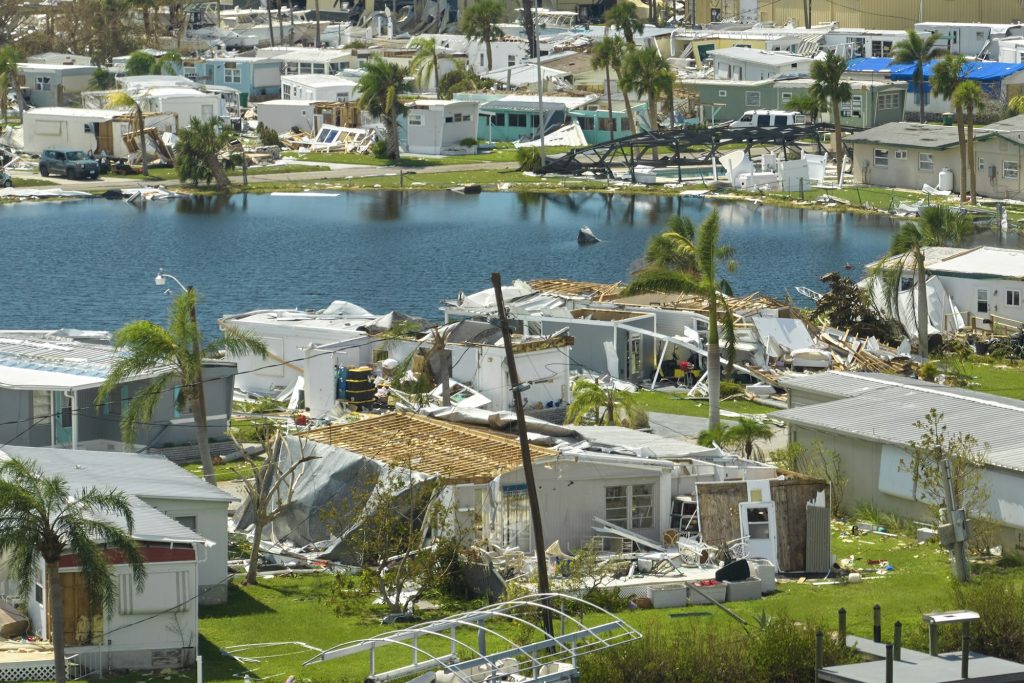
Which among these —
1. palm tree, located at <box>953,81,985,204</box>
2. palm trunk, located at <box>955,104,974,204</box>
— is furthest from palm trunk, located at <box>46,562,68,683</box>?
palm trunk, located at <box>955,104,974,204</box>

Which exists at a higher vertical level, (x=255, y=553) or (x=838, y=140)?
(x=838, y=140)

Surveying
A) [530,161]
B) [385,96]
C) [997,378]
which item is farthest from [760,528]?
[385,96]

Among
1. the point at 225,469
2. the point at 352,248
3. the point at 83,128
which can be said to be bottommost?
the point at 352,248

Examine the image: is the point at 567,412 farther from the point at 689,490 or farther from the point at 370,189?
the point at 370,189

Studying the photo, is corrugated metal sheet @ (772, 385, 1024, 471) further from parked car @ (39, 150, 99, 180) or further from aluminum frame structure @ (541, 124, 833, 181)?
parked car @ (39, 150, 99, 180)

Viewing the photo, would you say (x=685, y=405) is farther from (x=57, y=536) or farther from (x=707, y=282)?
(x=57, y=536)

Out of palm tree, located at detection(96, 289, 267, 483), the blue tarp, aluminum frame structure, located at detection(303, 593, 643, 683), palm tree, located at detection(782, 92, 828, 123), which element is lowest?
aluminum frame structure, located at detection(303, 593, 643, 683)
